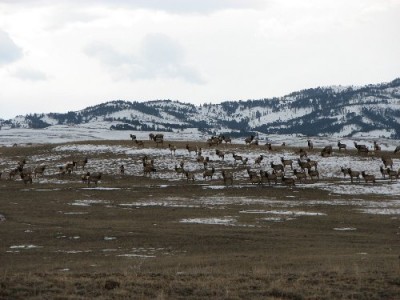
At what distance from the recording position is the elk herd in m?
59.0

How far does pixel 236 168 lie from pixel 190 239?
3580 centimetres

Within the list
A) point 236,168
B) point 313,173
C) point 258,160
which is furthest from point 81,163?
point 313,173

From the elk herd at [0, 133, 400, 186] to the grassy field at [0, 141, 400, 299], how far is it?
0.83 meters

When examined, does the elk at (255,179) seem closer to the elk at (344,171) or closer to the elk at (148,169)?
the elk at (344,171)

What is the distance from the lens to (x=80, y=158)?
243ft

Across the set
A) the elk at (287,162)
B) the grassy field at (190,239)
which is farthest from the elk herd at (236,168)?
the grassy field at (190,239)

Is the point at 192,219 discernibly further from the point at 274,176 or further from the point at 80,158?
the point at 80,158

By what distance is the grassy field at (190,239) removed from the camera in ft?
53.2

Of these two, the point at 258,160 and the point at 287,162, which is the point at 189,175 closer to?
the point at 258,160

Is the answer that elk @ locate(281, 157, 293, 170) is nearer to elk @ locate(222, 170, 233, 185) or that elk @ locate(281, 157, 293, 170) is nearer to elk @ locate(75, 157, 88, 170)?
elk @ locate(222, 170, 233, 185)

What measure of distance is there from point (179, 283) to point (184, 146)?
62413mm

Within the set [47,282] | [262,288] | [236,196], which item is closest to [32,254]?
[47,282]

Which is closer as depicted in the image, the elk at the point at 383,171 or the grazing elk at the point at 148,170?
the elk at the point at 383,171

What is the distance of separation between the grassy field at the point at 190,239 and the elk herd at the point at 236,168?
834 millimetres
